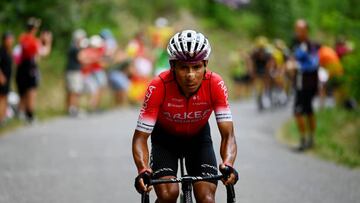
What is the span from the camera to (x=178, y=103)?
689 cm

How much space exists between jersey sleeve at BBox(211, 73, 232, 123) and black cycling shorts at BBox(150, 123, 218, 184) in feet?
1.22

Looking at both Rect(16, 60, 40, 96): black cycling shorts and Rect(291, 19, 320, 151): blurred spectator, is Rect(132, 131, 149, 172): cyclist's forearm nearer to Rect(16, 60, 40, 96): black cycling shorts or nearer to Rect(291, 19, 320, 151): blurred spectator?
Rect(291, 19, 320, 151): blurred spectator

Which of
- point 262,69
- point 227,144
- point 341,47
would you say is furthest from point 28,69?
point 227,144

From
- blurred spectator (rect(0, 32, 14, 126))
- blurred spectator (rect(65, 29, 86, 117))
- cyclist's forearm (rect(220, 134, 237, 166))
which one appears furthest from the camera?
blurred spectator (rect(65, 29, 86, 117))

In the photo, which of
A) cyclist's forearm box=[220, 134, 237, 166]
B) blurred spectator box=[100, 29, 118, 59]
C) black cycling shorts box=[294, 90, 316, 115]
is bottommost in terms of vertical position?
black cycling shorts box=[294, 90, 316, 115]

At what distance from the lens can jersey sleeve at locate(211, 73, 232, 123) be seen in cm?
684

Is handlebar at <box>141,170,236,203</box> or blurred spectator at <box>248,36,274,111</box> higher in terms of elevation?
handlebar at <box>141,170,236,203</box>

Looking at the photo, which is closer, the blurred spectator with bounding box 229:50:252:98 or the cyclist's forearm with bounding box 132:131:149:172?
the cyclist's forearm with bounding box 132:131:149:172

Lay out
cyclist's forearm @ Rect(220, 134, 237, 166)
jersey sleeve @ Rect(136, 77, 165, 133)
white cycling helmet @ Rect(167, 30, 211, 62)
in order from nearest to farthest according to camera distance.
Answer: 1. white cycling helmet @ Rect(167, 30, 211, 62)
2. cyclist's forearm @ Rect(220, 134, 237, 166)
3. jersey sleeve @ Rect(136, 77, 165, 133)

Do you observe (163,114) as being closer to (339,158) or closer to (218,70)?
(339,158)

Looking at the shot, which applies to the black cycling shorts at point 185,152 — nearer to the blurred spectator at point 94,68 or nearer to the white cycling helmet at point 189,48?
the white cycling helmet at point 189,48

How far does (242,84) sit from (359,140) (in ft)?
49.5

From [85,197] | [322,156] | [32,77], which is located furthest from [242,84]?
[85,197]

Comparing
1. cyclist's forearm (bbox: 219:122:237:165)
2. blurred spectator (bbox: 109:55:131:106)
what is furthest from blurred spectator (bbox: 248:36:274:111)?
cyclist's forearm (bbox: 219:122:237:165)
